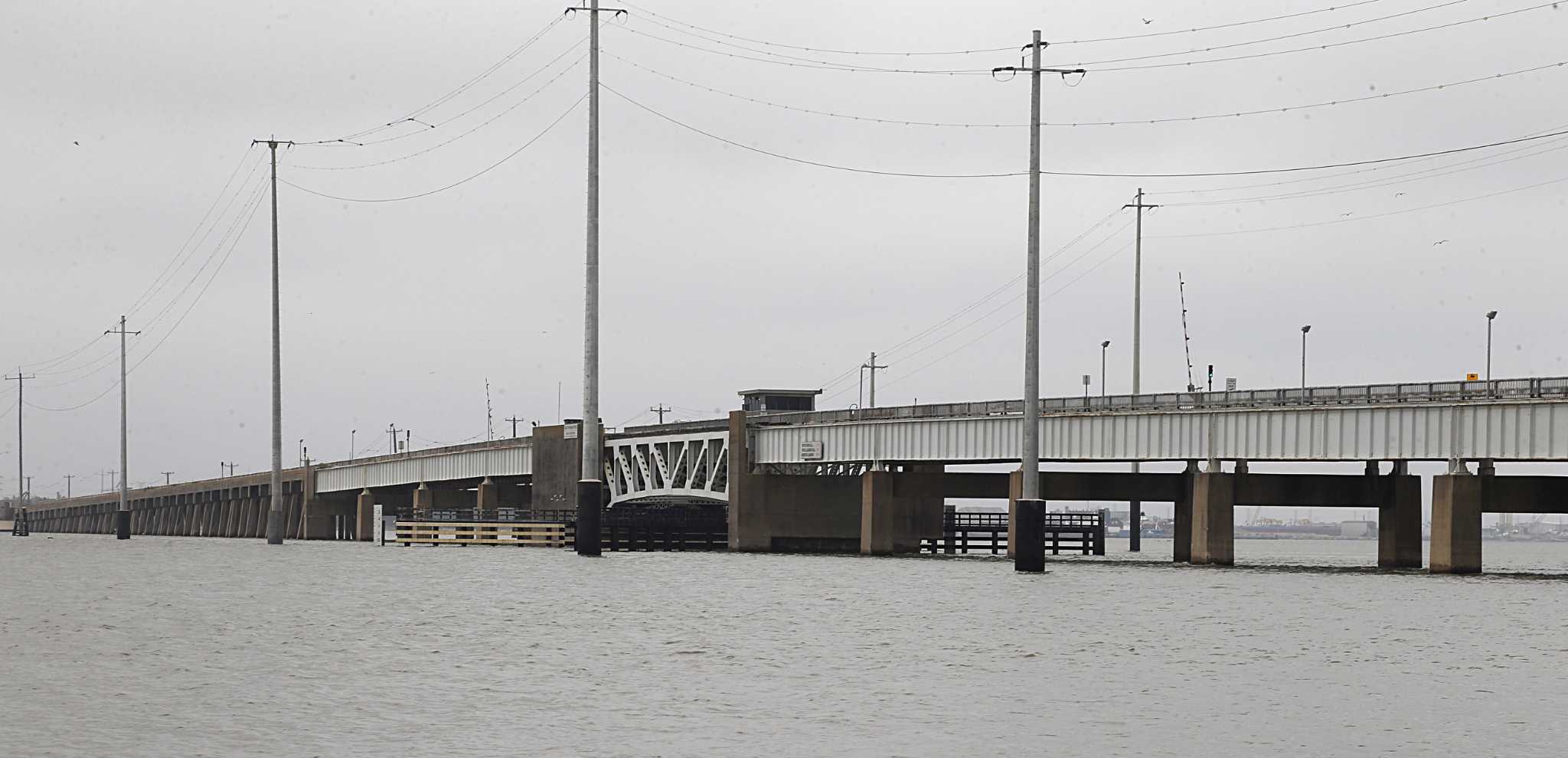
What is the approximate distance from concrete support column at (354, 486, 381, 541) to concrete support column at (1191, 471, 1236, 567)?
103 metres

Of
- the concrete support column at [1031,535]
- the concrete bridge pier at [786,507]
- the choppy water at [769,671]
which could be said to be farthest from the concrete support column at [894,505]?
the choppy water at [769,671]

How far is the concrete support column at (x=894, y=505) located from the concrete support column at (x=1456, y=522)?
32.1 meters

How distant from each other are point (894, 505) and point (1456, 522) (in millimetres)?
36892

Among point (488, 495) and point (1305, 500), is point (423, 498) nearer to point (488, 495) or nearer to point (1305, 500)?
point (488, 495)

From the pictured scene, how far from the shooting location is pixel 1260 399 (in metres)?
81.8

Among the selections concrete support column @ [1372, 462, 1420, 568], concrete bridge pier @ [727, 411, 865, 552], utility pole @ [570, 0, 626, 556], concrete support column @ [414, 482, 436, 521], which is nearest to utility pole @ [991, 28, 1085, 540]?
utility pole @ [570, 0, 626, 556]

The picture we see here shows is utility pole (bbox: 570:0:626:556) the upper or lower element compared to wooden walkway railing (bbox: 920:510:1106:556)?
upper

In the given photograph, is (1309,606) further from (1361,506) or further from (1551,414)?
(1361,506)

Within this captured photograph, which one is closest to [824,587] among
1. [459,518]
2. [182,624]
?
[182,624]

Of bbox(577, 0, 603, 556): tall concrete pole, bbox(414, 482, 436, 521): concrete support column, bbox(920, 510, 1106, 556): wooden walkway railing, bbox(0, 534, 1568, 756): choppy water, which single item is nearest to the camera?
bbox(0, 534, 1568, 756): choppy water

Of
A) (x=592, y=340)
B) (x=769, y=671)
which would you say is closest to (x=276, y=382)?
(x=592, y=340)

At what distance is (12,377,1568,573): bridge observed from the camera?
246 feet

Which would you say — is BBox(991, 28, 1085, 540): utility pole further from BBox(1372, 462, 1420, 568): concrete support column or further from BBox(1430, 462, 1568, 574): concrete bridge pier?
BBox(1372, 462, 1420, 568): concrete support column

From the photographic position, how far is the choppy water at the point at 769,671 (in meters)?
22.4
